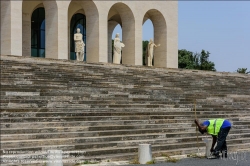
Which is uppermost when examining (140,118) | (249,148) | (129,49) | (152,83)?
(129,49)

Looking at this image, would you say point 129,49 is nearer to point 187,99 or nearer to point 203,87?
point 203,87

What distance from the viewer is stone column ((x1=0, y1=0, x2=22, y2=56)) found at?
22.5 metres

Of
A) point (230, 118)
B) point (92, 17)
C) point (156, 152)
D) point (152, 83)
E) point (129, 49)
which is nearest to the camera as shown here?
point (156, 152)

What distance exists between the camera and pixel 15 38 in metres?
22.7

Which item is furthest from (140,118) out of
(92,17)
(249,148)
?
(92,17)

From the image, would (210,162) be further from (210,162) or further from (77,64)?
(77,64)

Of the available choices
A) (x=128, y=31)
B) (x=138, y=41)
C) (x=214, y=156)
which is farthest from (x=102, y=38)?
(x=214, y=156)

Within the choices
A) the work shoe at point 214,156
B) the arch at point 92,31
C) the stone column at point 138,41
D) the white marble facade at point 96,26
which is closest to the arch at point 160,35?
the white marble facade at point 96,26

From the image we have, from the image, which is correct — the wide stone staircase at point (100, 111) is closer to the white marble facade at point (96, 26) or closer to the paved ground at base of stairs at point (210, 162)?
the paved ground at base of stairs at point (210, 162)

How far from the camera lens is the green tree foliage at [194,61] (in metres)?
48.6

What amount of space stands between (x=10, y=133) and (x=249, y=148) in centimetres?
698

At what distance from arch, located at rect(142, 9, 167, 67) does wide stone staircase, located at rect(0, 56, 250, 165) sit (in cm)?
1038

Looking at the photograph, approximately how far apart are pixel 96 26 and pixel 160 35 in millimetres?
5614

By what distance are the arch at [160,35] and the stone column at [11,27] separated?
9.99m
